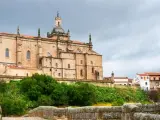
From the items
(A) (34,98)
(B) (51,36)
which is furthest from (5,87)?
(B) (51,36)

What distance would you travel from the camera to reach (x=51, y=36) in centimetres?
9006

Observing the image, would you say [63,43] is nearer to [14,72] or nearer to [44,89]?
[14,72]

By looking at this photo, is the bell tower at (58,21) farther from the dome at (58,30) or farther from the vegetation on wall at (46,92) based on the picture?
the vegetation on wall at (46,92)

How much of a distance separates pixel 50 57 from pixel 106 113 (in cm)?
6614

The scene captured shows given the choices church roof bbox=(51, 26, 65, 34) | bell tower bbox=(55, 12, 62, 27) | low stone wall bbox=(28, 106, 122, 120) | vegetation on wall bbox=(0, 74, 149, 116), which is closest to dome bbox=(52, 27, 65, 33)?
church roof bbox=(51, 26, 65, 34)

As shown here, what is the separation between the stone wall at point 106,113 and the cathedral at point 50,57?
2078 inches

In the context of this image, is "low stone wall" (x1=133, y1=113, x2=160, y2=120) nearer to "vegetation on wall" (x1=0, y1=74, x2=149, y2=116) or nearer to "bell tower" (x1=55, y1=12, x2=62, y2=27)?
"vegetation on wall" (x1=0, y1=74, x2=149, y2=116)

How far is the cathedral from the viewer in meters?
75.1

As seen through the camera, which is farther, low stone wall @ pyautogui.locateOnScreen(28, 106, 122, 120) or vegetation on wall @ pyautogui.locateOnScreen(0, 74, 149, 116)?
vegetation on wall @ pyautogui.locateOnScreen(0, 74, 149, 116)

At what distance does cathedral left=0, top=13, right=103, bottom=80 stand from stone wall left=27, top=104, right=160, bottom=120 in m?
52.8

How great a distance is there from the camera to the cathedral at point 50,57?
75.1 meters

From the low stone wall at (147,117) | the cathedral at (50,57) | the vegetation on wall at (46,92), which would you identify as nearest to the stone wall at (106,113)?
the low stone wall at (147,117)

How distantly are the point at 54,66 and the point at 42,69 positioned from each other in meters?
3.07

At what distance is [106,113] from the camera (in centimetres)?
1177
